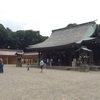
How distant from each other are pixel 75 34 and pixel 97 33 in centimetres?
374

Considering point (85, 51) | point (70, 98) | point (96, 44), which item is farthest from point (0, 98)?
point (96, 44)

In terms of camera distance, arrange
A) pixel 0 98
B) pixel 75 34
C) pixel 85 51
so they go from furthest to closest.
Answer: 1. pixel 75 34
2. pixel 85 51
3. pixel 0 98

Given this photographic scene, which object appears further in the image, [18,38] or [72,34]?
[18,38]

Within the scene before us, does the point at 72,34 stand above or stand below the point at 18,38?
below

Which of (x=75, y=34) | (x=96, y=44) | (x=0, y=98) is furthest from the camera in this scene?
(x=75, y=34)

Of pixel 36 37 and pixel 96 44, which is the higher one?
pixel 36 37

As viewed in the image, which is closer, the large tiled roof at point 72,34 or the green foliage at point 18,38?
the large tiled roof at point 72,34

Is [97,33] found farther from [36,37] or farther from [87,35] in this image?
[36,37]

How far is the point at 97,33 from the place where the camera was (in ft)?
113

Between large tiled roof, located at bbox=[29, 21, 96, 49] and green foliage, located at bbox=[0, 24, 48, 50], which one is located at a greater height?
green foliage, located at bbox=[0, 24, 48, 50]

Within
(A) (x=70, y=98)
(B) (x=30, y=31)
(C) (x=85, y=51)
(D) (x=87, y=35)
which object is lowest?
(A) (x=70, y=98)

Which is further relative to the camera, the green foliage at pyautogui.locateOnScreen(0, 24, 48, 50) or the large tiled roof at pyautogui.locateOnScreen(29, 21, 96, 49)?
the green foliage at pyautogui.locateOnScreen(0, 24, 48, 50)

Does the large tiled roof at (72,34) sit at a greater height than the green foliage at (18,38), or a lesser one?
lesser

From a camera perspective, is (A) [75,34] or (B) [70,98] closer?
(B) [70,98]
